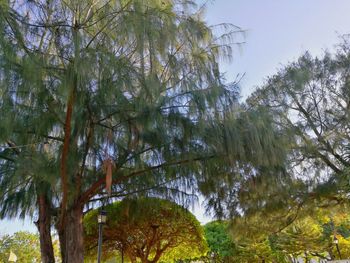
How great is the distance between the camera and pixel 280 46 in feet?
19.1

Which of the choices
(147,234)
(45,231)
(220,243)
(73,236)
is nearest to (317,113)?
(73,236)

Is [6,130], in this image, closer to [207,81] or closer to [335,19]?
[207,81]

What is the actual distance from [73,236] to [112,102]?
279 centimetres

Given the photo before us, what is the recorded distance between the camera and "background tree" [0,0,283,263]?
3756mm

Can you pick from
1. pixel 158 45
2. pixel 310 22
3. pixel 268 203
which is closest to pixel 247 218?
pixel 268 203

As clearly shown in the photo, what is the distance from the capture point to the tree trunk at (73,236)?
571cm

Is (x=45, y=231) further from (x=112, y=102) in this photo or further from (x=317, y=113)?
(x=317, y=113)

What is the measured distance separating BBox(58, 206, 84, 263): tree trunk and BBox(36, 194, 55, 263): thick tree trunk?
91cm

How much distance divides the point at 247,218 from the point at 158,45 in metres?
4.34

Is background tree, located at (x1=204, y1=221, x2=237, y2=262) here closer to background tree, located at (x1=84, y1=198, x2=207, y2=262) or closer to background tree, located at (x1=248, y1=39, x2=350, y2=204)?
background tree, located at (x1=84, y1=198, x2=207, y2=262)

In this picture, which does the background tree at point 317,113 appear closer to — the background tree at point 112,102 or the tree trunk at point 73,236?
the background tree at point 112,102

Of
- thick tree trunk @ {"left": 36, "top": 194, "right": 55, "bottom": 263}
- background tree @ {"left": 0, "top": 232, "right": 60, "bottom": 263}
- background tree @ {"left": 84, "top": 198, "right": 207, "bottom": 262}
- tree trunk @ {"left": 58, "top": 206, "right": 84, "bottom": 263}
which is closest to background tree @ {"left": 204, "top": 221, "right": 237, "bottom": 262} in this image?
background tree @ {"left": 84, "top": 198, "right": 207, "bottom": 262}

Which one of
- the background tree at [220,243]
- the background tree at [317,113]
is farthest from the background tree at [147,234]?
the background tree at [317,113]

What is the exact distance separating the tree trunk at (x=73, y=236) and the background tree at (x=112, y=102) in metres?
0.02
